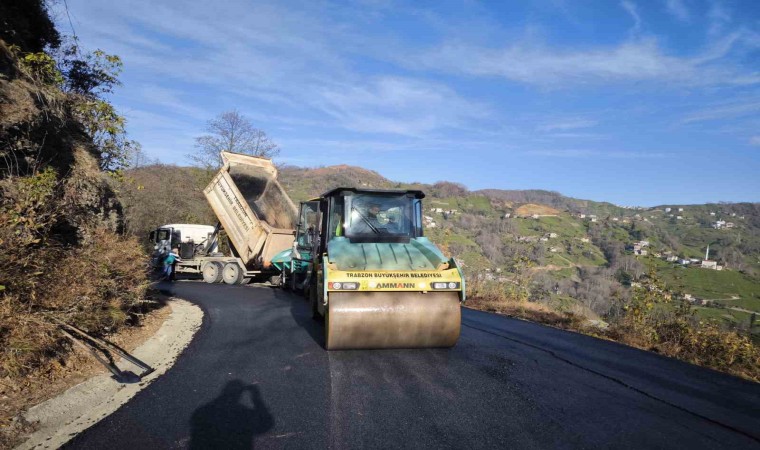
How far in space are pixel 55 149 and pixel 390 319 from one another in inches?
234

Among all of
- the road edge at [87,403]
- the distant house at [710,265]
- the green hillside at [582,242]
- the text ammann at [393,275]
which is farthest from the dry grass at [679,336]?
the distant house at [710,265]

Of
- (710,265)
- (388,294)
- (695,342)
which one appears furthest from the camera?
(710,265)

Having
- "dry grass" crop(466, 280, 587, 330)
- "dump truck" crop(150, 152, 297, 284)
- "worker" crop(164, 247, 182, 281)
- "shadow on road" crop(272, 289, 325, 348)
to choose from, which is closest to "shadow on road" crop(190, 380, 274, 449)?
"shadow on road" crop(272, 289, 325, 348)

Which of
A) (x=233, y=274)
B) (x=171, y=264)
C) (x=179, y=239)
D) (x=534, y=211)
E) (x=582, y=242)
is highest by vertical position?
(x=534, y=211)

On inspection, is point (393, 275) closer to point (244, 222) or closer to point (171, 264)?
point (244, 222)

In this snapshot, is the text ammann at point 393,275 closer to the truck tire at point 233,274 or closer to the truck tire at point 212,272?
the truck tire at point 233,274

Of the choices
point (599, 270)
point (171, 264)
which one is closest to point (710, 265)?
point (599, 270)

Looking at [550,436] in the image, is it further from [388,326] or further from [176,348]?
[176,348]

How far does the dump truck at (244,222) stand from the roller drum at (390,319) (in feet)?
28.6

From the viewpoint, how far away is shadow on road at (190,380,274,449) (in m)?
3.69

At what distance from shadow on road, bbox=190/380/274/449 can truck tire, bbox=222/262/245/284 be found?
1111cm

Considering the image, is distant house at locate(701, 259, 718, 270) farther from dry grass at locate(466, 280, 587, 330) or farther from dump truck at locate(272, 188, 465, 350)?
dump truck at locate(272, 188, 465, 350)

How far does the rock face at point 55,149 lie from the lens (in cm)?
609

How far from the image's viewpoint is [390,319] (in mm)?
6254
